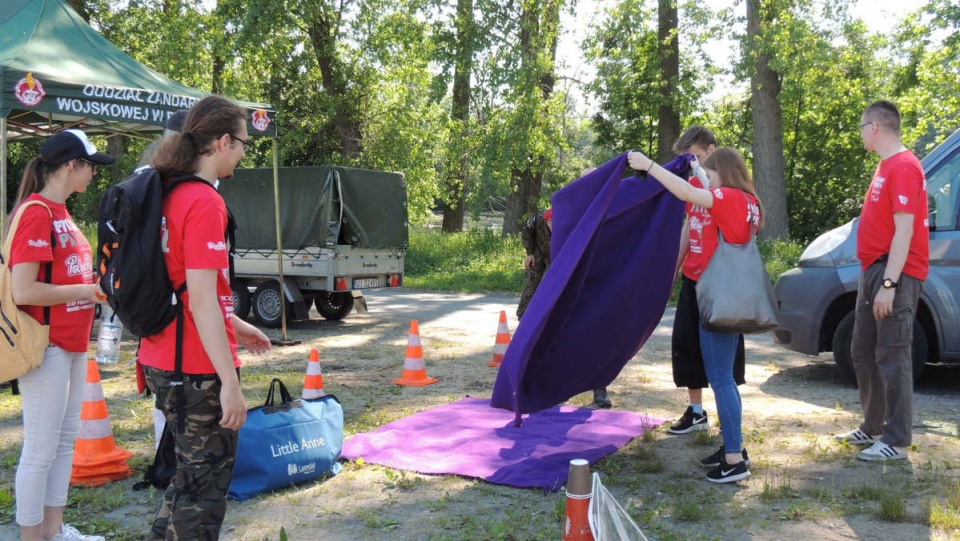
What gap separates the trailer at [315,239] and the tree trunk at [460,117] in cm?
931

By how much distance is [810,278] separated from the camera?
7496 mm

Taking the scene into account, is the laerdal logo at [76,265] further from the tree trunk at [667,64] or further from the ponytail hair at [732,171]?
the tree trunk at [667,64]

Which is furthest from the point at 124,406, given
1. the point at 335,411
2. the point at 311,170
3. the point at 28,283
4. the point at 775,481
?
the point at 311,170

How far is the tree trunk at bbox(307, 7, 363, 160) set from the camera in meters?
25.2

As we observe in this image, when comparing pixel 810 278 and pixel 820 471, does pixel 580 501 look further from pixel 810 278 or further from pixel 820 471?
pixel 810 278

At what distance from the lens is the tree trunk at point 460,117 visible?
21.4 meters

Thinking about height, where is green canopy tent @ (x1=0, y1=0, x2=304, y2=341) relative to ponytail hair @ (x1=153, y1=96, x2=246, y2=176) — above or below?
above

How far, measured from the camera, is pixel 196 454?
2.82 m

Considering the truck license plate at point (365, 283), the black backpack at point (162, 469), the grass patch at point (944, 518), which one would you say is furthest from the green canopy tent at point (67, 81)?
the grass patch at point (944, 518)

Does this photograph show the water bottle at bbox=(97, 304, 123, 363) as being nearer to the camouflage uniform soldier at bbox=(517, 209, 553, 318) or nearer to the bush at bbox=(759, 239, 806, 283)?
the camouflage uniform soldier at bbox=(517, 209, 553, 318)

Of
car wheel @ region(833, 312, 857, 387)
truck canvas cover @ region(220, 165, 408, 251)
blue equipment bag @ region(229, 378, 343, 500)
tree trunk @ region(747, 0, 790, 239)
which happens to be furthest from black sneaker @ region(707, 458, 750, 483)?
tree trunk @ region(747, 0, 790, 239)

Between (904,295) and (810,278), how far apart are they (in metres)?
2.53

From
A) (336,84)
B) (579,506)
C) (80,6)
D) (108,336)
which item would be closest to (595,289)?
(579,506)

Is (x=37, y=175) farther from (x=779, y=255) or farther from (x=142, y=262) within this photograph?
(x=779, y=255)
